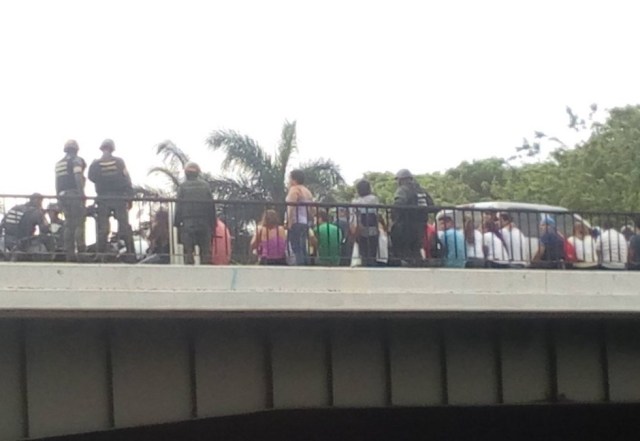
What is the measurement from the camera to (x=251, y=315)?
49.5 feet

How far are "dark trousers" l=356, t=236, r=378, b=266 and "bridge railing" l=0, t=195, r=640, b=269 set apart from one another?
0.04 ft

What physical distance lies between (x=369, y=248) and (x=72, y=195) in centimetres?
364

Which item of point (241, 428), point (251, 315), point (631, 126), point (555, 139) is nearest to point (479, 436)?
point (241, 428)

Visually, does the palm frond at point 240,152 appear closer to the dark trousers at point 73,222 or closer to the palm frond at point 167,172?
the palm frond at point 167,172

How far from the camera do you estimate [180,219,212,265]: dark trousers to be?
14.7m

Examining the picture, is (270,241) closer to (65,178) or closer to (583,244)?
(65,178)

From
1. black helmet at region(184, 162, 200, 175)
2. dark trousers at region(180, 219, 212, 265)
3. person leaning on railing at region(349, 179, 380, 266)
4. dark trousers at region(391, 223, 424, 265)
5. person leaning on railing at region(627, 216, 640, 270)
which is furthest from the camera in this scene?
person leaning on railing at region(627, 216, 640, 270)

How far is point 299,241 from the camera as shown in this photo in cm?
1553

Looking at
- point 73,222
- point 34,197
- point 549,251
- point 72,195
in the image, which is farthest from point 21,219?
point 549,251

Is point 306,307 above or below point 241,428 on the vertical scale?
above

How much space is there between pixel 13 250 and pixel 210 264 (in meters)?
2.17

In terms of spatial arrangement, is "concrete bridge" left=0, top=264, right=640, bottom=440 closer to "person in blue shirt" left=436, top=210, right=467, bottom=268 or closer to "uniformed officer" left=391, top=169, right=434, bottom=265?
"person in blue shirt" left=436, top=210, right=467, bottom=268

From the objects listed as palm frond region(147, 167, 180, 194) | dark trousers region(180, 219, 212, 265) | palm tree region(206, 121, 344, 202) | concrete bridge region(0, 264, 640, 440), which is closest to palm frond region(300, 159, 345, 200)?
palm tree region(206, 121, 344, 202)

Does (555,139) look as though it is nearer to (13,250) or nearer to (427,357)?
(427,357)
